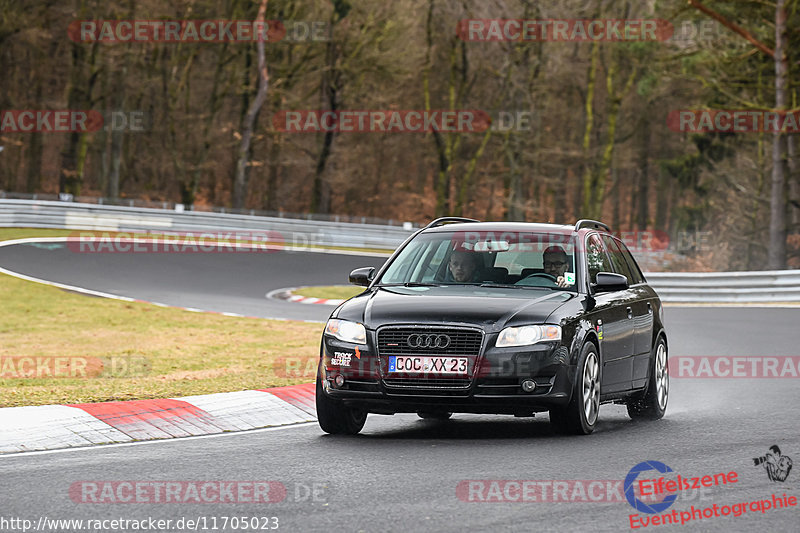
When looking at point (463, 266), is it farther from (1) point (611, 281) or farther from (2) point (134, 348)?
(2) point (134, 348)

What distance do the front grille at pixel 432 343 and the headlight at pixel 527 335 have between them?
0.54 ft

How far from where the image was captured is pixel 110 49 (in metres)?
52.9

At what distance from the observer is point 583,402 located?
8891 mm

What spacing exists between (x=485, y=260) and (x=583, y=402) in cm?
166

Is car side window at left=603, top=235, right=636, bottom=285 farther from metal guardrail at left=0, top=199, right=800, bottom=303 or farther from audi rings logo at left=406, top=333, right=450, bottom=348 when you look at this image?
metal guardrail at left=0, top=199, right=800, bottom=303

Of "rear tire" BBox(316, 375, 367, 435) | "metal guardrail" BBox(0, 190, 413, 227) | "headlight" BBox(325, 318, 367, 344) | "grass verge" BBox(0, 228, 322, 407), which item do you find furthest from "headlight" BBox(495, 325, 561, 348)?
"metal guardrail" BBox(0, 190, 413, 227)

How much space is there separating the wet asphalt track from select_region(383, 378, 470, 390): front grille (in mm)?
423

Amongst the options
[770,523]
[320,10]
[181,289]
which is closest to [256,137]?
[320,10]

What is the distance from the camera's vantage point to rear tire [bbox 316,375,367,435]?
9.07 meters

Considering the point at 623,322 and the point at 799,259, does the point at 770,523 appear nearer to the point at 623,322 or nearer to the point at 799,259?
the point at 623,322

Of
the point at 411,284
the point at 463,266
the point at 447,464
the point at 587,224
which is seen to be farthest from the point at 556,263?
the point at 447,464

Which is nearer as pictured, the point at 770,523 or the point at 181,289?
the point at 770,523

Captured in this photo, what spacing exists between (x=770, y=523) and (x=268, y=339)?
1257cm

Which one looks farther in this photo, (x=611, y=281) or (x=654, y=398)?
(x=654, y=398)
